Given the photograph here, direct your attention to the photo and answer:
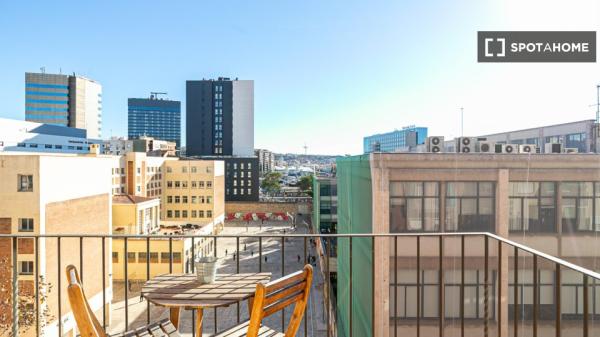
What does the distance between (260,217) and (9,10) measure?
34.8 meters

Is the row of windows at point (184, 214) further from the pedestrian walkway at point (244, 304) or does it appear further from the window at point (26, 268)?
the window at point (26, 268)

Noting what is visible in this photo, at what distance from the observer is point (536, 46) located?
238 inches

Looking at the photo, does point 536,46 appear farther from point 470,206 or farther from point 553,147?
point 470,206

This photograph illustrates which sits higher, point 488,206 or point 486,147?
point 486,147

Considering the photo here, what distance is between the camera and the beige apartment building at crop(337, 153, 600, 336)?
6090 mm

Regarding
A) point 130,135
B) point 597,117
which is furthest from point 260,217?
point 130,135

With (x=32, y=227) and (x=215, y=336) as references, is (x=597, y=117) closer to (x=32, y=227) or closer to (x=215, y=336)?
(x=215, y=336)

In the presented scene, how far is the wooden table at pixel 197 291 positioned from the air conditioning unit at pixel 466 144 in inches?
278

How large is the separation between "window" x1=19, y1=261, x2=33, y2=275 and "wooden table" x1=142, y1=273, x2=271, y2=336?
52.9 feet

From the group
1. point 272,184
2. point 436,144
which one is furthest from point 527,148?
point 272,184

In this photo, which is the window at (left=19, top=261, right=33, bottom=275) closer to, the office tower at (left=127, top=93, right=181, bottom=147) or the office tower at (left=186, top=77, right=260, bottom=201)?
the office tower at (left=186, top=77, right=260, bottom=201)

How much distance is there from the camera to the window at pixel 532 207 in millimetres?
6352

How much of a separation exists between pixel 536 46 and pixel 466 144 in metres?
2.69

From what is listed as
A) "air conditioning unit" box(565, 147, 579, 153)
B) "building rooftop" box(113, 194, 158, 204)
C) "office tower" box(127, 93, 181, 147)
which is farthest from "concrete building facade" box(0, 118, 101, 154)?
"office tower" box(127, 93, 181, 147)
